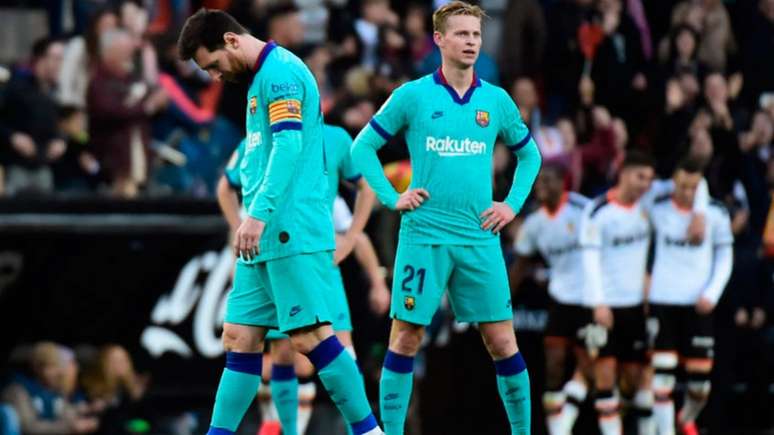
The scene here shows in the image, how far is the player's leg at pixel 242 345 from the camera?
33.5 ft

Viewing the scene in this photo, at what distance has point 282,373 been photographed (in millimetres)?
13000

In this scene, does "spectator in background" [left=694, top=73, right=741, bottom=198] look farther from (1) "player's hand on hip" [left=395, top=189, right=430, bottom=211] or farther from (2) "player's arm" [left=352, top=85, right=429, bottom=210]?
(1) "player's hand on hip" [left=395, top=189, right=430, bottom=211]

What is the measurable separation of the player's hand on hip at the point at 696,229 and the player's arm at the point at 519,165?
471cm

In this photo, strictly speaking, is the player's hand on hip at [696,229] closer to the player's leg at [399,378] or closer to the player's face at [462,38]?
the player's leg at [399,378]

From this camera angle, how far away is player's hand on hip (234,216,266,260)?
9.70 metres

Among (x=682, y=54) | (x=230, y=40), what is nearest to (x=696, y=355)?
(x=682, y=54)

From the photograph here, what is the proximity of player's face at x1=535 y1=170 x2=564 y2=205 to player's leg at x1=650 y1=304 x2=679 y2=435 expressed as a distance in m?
1.22

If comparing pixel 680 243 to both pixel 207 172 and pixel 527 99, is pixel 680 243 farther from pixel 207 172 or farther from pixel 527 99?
pixel 207 172

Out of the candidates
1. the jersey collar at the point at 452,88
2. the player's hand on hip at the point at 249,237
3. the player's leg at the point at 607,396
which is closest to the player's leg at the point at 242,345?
the player's hand on hip at the point at 249,237

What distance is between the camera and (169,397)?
1509cm

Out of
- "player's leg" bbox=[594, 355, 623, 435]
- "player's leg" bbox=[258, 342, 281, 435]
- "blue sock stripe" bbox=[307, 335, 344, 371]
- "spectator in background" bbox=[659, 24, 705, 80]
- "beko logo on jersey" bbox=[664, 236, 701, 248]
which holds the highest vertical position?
"spectator in background" bbox=[659, 24, 705, 80]

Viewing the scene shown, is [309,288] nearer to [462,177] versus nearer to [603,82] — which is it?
[462,177]

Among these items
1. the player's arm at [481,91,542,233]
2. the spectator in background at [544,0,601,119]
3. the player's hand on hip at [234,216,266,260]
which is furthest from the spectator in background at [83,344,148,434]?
the spectator in background at [544,0,601,119]

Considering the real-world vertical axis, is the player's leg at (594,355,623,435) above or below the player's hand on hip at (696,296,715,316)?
below
